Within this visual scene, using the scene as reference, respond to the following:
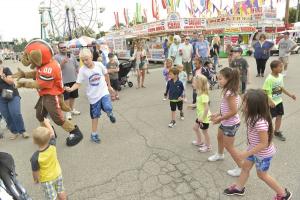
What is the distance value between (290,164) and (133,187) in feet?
6.87

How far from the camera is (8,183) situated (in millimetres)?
1987

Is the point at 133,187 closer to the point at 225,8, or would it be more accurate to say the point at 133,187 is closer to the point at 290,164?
the point at 290,164

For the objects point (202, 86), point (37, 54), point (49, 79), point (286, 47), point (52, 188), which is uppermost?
point (37, 54)

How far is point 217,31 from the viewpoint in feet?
74.1

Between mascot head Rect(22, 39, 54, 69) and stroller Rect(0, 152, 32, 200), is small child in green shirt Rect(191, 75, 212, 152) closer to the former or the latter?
mascot head Rect(22, 39, 54, 69)

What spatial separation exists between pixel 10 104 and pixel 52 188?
2845mm

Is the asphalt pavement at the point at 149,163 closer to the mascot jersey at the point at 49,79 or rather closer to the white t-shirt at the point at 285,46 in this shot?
the mascot jersey at the point at 49,79

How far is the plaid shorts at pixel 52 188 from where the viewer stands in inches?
99.4

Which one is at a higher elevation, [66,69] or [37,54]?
[37,54]

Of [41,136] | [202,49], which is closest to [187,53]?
[202,49]

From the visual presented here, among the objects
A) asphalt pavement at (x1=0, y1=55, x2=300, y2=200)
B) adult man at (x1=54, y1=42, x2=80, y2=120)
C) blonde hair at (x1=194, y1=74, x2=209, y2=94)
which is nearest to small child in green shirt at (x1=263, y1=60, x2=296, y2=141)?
asphalt pavement at (x1=0, y1=55, x2=300, y2=200)

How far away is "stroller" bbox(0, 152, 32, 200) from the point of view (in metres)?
1.87

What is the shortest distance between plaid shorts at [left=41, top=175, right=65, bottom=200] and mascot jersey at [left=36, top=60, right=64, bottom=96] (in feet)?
6.05

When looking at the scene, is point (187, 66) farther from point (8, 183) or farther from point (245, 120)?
point (8, 183)
